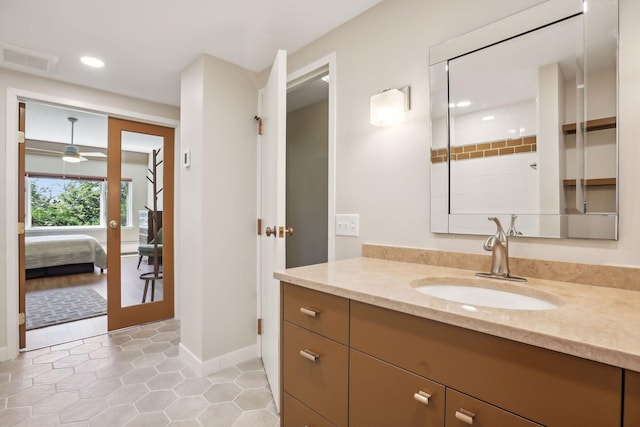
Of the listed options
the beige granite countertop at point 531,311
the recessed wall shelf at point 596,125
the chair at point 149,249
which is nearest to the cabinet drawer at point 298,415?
the beige granite countertop at point 531,311

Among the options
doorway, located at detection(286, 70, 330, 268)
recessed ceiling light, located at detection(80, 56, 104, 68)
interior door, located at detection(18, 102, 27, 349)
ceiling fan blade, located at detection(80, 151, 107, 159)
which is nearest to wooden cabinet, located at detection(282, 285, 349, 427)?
doorway, located at detection(286, 70, 330, 268)

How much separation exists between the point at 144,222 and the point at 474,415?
145 inches

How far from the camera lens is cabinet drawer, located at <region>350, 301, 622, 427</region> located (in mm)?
577

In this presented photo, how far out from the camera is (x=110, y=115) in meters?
2.89

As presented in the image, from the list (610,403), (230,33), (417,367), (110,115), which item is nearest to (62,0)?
(230,33)

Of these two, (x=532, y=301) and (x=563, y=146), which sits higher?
(x=563, y=146)

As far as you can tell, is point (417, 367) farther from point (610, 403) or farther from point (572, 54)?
point (572, 54)

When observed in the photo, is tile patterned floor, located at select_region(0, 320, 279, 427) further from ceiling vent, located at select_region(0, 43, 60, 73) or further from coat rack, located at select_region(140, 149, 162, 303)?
ceiling vent, located at select_region(0, 43, 60, 73)

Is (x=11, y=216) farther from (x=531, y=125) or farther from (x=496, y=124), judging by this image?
(x=531, y=125)

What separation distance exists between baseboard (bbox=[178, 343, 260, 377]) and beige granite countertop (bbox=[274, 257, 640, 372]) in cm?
142

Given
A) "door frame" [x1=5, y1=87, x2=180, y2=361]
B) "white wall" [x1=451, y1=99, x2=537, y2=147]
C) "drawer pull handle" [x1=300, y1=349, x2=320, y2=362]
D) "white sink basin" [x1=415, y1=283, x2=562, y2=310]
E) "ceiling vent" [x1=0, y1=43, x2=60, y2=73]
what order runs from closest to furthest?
"white sink basin" [x1=415, y1=283, x2=562, y2=310] < "drawer pull handle" [x1=300, y1=349, x2=320, y2=362] < "white wall" [x1=451, y1=99, x2=537, y2=147] < "ceiling vent" [x1=0, y1=43, x2=60, y2=73] < "door frame" [x1=5, y1=87, x2=180, y2=361]

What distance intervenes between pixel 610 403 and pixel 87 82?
11.9 ft

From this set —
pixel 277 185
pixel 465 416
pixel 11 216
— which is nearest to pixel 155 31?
pixel 277 185

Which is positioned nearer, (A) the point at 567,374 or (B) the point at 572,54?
(A) the point at 567,374
